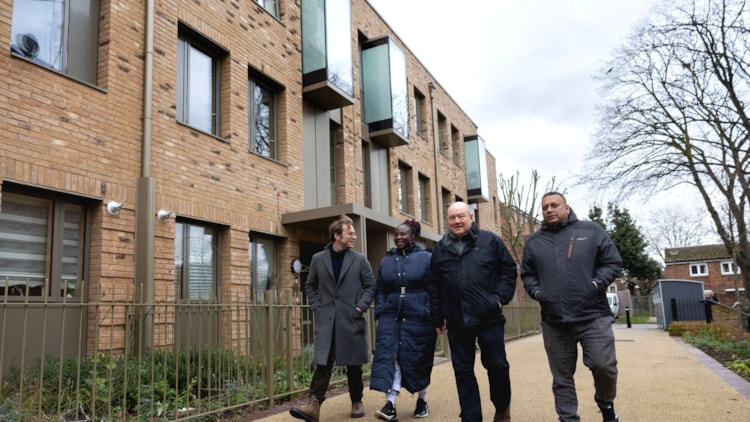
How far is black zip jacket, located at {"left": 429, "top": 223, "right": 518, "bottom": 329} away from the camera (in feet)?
14.8

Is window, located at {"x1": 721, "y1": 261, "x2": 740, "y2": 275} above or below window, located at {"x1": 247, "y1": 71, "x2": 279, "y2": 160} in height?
below

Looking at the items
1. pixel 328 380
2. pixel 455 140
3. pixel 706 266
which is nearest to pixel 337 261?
pixel 328 380

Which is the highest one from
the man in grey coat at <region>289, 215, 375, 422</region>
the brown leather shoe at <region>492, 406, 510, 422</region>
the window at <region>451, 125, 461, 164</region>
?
the window at <region>451, 125, 461, 164</region>

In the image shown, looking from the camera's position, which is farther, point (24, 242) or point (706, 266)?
point (706, 266)

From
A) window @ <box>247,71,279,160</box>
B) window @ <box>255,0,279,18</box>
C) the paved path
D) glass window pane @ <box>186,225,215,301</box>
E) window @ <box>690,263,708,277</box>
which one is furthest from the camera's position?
window @ <box>690,263,708,277</box>

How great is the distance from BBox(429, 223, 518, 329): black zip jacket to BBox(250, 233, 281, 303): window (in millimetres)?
5865

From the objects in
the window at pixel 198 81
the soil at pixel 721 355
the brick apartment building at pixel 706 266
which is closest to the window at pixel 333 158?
the window at pixel 198 81

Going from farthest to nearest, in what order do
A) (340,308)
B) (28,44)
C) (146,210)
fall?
(146,210) < (28,44) < (340,308)

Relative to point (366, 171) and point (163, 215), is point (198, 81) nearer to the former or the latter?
point (163, 215)

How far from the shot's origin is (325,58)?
11.9 metres

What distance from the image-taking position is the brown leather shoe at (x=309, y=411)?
16.1ft

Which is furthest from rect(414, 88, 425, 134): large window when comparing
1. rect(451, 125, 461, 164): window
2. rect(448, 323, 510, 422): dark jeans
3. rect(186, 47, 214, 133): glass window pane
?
rect(448, 323, 510, 422): dark jeans

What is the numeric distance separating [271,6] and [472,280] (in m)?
9.08

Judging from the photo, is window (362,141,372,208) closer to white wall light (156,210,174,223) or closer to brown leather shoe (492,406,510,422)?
white wall light (156,210,174,223)
